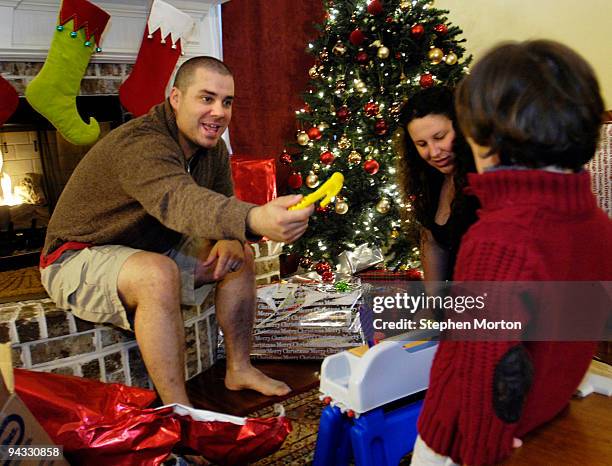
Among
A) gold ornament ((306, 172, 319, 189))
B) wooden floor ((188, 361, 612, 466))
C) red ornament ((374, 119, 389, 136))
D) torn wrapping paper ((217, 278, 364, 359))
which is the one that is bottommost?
torn wrapping paper ((217, 278, 364, 359))

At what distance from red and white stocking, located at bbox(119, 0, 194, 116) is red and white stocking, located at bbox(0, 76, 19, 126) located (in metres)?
0.40

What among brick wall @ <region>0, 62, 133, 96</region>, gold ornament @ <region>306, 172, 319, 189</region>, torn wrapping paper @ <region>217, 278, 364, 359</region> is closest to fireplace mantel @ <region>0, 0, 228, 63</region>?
brick wall @ <region>0, 62, 133, 96</region>

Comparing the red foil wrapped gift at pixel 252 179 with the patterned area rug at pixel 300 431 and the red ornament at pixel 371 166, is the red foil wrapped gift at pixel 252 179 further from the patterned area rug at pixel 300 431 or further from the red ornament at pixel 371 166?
the patterned area rug at pixel 300 431

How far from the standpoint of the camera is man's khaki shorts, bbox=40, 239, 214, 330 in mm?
1499

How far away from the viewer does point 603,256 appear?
743 millimetres

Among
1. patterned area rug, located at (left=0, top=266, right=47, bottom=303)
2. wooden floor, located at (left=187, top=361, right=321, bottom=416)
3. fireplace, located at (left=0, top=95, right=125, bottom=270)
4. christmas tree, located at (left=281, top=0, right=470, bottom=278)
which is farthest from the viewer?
christmas tree, located at (left=281, top=0, right=470, bottom=278)

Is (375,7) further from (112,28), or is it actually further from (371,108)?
(112,28)

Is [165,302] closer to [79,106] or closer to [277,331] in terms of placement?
[277,331]

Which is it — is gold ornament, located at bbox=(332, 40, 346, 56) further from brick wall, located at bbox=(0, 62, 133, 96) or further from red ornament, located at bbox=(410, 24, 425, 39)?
brick wall, located at bbox=(0, 62, 133, 96)

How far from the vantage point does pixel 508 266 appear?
0.65 metres

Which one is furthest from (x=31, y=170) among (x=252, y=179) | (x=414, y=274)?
(x=414, y=274)

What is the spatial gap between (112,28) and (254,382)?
155 centimetres

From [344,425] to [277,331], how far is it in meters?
0.86

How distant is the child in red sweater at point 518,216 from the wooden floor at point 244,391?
3.36ft
